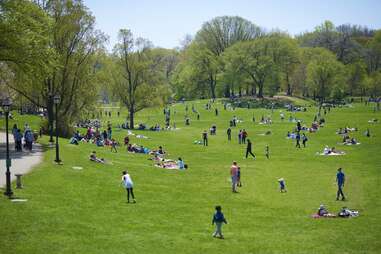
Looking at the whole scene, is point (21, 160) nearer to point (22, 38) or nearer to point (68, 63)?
point (22, 38)

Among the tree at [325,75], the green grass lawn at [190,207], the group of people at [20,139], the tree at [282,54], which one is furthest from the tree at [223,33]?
the group of people at [20,139]

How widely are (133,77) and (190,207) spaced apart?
5422cm

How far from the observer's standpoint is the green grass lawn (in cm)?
1922

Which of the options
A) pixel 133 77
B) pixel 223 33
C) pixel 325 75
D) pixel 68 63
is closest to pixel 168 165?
pixel 68 63

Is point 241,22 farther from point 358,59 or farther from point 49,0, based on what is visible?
point 49,0

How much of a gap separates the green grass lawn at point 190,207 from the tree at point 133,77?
3125 centimetres

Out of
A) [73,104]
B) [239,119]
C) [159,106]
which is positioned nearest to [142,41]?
[159,106]

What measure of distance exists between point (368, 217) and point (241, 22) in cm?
11438

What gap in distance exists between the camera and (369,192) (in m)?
30.8

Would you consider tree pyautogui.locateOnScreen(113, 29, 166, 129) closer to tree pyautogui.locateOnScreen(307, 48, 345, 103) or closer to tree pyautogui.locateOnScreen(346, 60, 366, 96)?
tree pyautogui.locateOnScreen(307, 48, 345, 103)

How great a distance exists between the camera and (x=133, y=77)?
78312 mm

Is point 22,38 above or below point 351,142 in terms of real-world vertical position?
above

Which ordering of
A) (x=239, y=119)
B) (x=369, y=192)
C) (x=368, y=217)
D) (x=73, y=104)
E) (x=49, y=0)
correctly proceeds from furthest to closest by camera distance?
1. (x=239, y=119)
2. (x=73, y=104)
3. (x=49, y=0)
4. (x=369, y=192)
5. (x=368, y=217)

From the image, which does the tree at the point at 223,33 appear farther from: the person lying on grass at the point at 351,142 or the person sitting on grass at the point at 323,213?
the person sitting on grass at the point at 323,213
